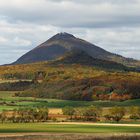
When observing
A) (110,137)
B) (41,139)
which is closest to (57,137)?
(41,139)

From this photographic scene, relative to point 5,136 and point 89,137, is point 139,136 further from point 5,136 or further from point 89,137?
point 5,136

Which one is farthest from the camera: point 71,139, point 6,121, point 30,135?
point 6,121

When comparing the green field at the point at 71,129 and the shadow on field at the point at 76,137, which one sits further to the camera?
the green field at the point at 71,129

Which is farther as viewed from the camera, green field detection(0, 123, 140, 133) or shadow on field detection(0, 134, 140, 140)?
green field detection(0, 123, 140, 133)

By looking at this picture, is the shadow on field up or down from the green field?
up

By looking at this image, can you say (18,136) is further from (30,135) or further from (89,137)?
(89,137)

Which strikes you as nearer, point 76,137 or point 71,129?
point 76,137

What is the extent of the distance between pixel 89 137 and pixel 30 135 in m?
15.1

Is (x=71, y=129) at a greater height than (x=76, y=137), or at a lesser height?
lesser

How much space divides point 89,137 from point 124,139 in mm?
8072

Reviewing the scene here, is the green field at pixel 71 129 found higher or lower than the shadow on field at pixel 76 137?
lower

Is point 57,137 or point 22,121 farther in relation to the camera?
point 22,121

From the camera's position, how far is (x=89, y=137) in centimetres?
12131

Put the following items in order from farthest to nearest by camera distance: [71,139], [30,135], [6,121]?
[6,121], [30,135], [71,139]
